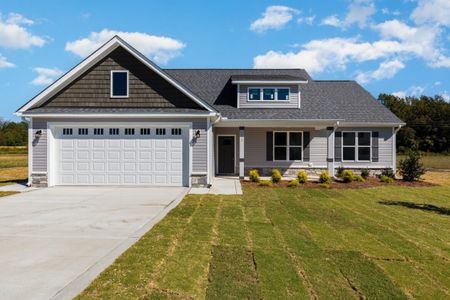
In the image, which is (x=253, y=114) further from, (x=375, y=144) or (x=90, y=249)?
(x=90, y=249)

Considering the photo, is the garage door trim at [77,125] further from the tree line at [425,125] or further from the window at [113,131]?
the tree line at [425,125]

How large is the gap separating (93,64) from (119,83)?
4.28 ft

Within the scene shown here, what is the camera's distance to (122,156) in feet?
46.1

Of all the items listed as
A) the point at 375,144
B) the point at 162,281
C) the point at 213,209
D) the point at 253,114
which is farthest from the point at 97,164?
the point at 375,144

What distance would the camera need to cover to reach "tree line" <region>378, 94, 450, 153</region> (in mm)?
50656

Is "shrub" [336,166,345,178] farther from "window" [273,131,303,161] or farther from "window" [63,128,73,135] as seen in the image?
"window" [63,128,73,135]

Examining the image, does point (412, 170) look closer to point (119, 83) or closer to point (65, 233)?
point (119, 83)

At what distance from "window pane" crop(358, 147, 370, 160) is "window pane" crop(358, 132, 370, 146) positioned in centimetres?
29

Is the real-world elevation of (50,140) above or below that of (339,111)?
below

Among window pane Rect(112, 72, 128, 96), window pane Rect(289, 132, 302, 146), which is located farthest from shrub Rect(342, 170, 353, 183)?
window pane Rect(112, 72, 128, 96)

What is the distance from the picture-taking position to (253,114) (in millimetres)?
17703

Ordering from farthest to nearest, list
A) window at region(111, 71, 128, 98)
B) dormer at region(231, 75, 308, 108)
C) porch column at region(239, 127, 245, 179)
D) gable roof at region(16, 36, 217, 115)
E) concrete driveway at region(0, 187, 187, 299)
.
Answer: dormer at region(231, 75, 308, 108) → porch column at region(239, 127, 245, 179) → window at region(111, 71, 128, 98) → gable roof at region(16, 36, 217, 115) → concrete driveway at region(0, 187, 187, 299)

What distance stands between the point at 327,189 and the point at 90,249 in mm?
10970

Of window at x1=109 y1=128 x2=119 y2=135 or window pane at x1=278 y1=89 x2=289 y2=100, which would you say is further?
window pane at x1=278 y1=89 x2=289 y2=100
